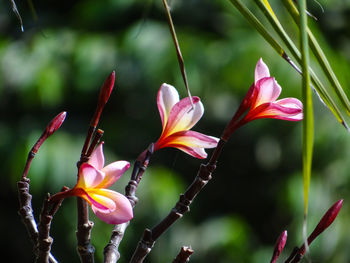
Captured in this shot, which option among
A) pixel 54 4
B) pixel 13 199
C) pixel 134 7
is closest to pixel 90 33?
pixel 134 7

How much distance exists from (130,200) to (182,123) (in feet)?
0.21

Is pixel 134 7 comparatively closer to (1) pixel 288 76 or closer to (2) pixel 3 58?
(2) pixel 3 58

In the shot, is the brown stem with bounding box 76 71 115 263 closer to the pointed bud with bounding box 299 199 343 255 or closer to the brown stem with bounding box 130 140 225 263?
the brown stem with bounding box 130 140 225 263

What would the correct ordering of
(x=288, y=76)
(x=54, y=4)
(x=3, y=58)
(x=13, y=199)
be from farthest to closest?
(x=54, y=4) < (x=13, y=199) < (x=3, y=58) < (x=288, y=76)

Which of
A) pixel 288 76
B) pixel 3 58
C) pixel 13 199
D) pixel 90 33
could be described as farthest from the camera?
pixel 13 199

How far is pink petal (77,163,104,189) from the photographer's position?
365 millimetres

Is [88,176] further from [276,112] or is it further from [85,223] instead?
[276,112]

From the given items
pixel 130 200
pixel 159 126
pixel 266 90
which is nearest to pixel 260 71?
pixel 266 90

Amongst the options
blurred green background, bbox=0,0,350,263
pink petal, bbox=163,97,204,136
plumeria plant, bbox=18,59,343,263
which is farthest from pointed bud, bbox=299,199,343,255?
blurred green background, bbox=0,0,350,263

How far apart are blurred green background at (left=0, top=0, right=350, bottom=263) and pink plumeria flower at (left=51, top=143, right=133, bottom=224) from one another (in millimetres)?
1611

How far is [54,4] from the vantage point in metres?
3.54

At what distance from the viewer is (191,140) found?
442mm

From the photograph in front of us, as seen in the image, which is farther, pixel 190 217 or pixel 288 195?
pixel 190 217

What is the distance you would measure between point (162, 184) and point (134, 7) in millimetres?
1240
